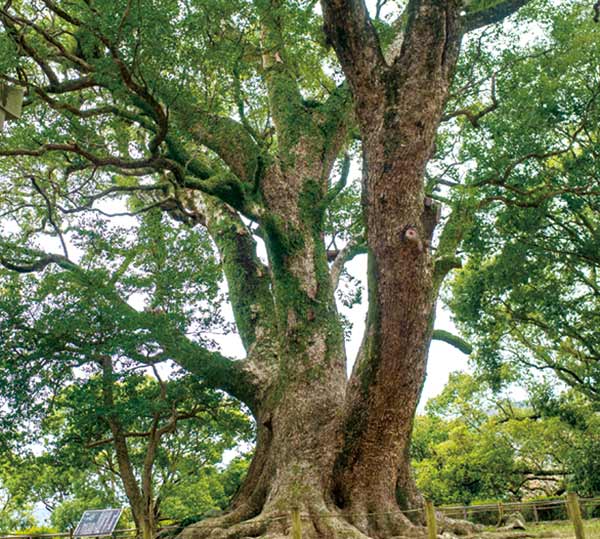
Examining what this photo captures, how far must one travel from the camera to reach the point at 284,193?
842 centimetres

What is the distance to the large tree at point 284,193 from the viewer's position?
588 cm

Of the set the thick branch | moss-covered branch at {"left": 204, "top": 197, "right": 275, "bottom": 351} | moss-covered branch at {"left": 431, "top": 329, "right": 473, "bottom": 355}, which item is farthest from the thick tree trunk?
moss-covered branch at {"left": 431, "top": 329, "right": 473, "bottom": 355}

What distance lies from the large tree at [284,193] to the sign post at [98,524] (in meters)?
1.58

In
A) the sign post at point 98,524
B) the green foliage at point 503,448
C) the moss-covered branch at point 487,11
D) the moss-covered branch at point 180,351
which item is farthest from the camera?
the green foliage at point 503,448

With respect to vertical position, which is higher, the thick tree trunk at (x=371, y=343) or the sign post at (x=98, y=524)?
the thick tree trunk at (x=371, y=343)

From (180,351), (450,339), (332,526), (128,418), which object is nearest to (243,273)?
(180,351)

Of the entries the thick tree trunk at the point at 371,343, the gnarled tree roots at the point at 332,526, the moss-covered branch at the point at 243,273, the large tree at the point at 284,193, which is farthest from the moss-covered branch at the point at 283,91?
the gnarled tree roots at the point at 332,526

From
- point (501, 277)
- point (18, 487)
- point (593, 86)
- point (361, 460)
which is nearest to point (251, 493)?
point (361, 460)

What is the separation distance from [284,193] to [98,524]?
4.92m

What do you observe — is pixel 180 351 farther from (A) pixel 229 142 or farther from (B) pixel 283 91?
(B) pixel 283 91

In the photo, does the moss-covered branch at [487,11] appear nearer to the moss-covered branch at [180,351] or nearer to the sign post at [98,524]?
the moss-covered branch at [180,351]

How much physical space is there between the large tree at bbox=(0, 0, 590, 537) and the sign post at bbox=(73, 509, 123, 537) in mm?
1583

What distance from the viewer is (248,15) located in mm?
7645

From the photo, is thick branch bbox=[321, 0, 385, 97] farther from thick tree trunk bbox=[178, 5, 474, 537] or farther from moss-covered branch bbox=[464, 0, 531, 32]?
moss-covered branch bbox=[464, 0, 531, 32]
